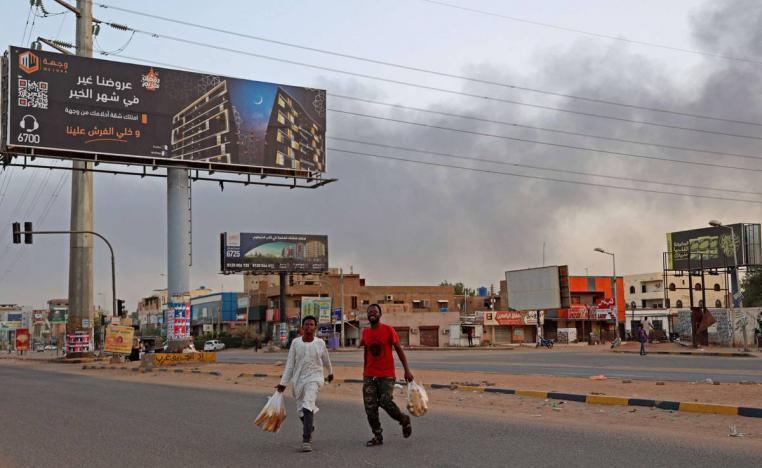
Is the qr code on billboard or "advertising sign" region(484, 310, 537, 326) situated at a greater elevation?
the qr code on billboard

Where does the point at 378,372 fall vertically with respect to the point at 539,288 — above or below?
below

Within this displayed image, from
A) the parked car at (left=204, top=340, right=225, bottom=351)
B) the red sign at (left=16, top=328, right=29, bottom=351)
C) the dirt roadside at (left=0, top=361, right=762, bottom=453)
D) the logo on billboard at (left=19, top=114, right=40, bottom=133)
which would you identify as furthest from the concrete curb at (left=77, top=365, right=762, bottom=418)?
the red sign at (left=16, top=328, right=29, bottom=351)

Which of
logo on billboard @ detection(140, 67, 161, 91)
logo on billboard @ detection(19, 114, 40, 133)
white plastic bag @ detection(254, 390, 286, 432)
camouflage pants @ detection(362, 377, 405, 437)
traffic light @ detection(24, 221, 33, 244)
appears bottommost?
white plastic bag @ detection(254, 390, 286, 432)

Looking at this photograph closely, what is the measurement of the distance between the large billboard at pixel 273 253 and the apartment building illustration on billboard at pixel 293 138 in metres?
38.0

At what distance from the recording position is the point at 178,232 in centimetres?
3503

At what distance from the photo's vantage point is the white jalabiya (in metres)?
9.67

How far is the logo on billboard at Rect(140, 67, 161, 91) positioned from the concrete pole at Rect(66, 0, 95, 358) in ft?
44.3

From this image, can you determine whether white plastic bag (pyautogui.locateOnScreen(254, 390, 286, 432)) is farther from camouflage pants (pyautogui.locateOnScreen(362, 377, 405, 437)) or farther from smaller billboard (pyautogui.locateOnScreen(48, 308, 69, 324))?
smaller billboard (pyautogui.locateOnScreen(48, 308, 69, 324))

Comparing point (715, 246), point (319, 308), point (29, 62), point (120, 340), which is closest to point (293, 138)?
point (29, 62)

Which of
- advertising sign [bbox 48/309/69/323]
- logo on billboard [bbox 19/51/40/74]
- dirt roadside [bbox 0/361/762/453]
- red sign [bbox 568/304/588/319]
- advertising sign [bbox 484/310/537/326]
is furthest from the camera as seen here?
advertising sign [bbox 48/309/69/323]

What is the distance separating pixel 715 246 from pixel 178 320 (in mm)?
45708

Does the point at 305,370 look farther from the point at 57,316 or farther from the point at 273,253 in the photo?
the point at 57,316

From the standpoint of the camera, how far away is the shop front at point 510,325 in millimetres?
81938

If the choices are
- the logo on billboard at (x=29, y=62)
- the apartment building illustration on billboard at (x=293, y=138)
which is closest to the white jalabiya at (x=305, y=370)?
the logo on billboard at (x=29, y=62)
